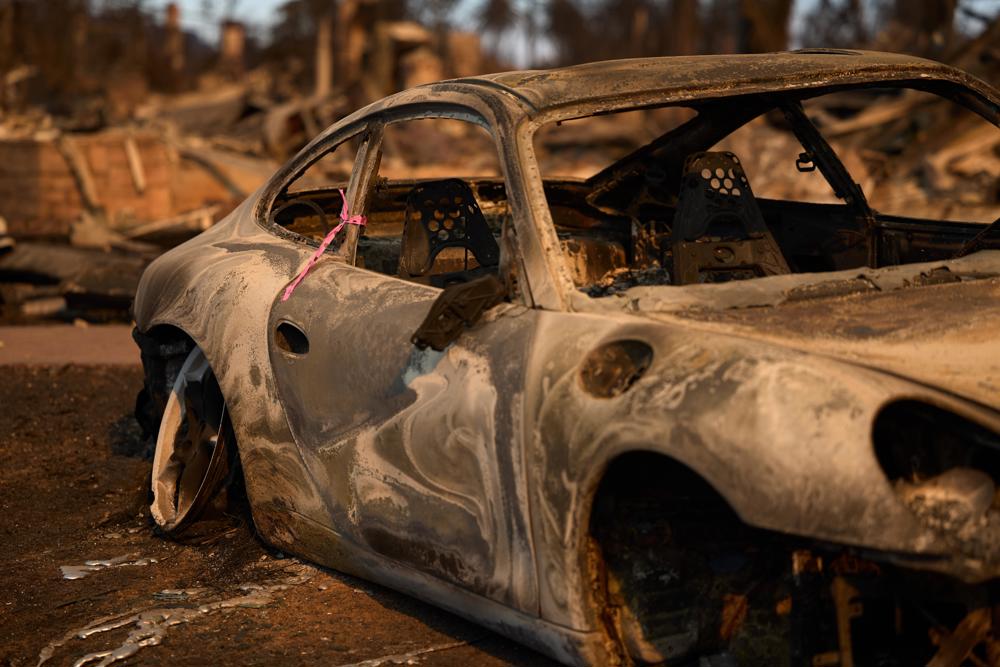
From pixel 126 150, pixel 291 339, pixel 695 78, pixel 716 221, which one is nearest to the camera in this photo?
pixel 695 78

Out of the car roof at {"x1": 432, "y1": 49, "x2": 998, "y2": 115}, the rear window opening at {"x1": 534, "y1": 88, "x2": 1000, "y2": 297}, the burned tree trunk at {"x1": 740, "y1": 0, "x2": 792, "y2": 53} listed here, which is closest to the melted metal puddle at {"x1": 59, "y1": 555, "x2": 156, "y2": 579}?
the rear window opening at {"x1": 534, "y1": 88, "x2": 1000, "y2": 297}

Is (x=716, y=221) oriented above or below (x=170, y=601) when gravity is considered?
above

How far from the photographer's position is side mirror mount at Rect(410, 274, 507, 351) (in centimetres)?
354

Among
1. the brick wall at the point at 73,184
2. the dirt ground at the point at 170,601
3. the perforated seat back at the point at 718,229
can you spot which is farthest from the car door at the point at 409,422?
the brick wall at the point at 73,184

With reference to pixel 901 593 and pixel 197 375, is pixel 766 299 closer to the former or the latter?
pixel 901 593

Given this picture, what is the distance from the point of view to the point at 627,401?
305 cm

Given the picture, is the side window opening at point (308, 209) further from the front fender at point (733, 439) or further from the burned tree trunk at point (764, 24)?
the burned tree trunk at point (764, 24)

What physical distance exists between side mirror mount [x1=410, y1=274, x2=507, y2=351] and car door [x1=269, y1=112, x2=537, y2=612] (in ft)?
0.11

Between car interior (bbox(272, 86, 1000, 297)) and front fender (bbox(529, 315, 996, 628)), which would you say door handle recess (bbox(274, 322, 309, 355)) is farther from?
front fender (bbox(529, 315, 996, 628))

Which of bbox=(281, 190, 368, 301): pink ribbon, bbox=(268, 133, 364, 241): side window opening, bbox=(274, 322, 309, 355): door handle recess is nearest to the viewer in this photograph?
bbox=(274, 322, 309, 355): door handle recess

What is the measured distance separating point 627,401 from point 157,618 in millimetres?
1813

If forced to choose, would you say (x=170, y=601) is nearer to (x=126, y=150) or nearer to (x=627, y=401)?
(x=627, y=401)

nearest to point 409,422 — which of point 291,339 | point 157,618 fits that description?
point 291,339

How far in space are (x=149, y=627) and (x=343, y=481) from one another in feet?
2.37
